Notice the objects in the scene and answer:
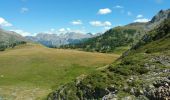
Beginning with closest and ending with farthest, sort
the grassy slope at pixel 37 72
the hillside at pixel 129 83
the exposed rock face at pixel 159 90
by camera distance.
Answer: the exposed rock face at pixel 159 90
the hillside at pixel 129 83
the grassy slope at pixel 37 72

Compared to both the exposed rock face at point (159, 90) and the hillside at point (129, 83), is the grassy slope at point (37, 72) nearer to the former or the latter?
the hillside at point (129, 83)

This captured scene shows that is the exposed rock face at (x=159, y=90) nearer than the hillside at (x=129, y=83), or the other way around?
the exposed rock face at (x=159, y=90)

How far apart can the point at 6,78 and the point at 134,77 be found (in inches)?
2511

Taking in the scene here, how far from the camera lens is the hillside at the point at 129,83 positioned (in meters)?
26.8

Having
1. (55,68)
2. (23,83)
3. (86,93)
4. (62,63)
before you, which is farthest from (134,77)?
(62,63)

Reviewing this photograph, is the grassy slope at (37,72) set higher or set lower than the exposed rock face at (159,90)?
lower

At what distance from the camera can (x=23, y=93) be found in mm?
67125

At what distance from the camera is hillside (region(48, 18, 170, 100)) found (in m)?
26.8

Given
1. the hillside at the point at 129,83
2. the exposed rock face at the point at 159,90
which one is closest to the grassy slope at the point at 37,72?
the hillside at the point at 129,83

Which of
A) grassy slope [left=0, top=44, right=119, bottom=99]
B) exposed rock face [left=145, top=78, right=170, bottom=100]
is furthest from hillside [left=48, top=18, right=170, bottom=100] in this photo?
grassy slope [left=0, top=44, right=119, bottom=99]

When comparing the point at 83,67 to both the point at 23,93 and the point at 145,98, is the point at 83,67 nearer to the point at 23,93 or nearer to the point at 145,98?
the point at 23,93

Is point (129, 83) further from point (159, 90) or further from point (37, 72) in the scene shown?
point (37, 72)

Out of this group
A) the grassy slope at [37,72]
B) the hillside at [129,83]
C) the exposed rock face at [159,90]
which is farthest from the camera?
the grassy slope at [37,72]

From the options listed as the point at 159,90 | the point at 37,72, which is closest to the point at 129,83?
the point at 159,90
